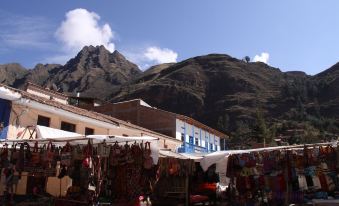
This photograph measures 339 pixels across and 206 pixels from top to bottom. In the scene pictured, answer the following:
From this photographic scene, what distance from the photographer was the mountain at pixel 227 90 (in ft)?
284

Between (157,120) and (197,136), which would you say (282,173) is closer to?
(157,120)

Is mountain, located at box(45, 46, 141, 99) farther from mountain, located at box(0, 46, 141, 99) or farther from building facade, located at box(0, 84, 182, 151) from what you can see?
building facade, located at box(0, 84, 182, 151)

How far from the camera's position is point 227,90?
110 m

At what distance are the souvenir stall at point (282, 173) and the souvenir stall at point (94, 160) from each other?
251 cm

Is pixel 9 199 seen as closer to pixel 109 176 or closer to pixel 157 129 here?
pixel 109 176

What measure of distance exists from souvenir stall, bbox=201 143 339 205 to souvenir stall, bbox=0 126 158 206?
2.51 metres

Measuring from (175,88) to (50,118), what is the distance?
→ 3570 inches

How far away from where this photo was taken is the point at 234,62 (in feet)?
418

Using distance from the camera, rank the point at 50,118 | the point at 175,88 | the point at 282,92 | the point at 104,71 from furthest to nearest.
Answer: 1. the point at 104,71
2. the point at 175,88
3. the point at 282,92
4. the point at 50,118

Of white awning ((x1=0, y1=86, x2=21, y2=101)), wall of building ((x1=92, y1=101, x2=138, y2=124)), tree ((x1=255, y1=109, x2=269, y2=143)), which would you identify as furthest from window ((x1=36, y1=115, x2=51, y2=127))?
tree ((x1=255, y1=109, x2=269, y2=143))

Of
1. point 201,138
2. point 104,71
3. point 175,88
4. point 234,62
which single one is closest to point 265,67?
point 234,62

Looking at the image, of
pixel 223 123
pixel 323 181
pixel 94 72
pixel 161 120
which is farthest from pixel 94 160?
pixel 94 72

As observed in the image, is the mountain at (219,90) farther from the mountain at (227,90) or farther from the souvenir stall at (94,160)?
the souvenir stall at (94,160)

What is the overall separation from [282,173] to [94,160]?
5407 millimetres
